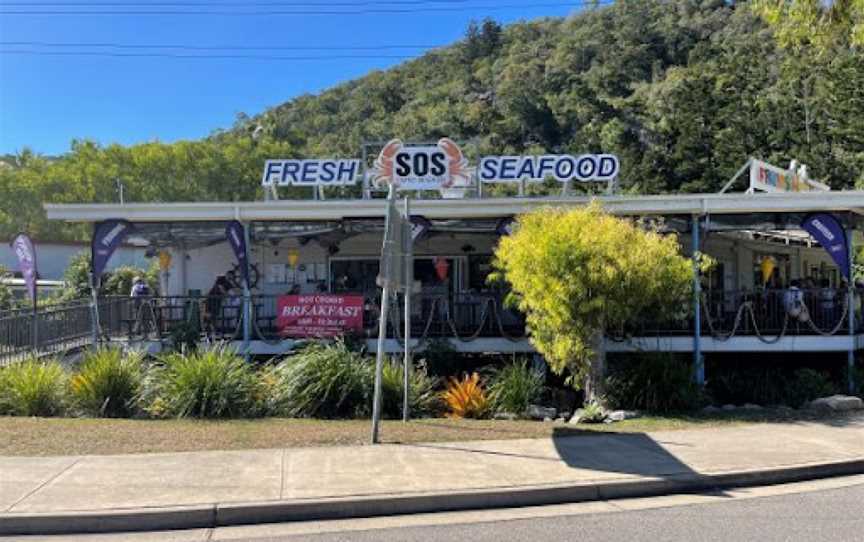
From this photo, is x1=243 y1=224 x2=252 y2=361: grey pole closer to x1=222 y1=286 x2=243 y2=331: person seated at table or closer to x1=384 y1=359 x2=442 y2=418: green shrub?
x1=222 y1=286 x2=243 y2=331: person seated at table

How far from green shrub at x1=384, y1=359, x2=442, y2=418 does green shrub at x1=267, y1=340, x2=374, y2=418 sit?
0.89 ft

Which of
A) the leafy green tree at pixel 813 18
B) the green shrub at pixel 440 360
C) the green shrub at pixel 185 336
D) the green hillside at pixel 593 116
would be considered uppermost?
the green hillside at pixel 593 116

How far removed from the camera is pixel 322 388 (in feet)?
40.6

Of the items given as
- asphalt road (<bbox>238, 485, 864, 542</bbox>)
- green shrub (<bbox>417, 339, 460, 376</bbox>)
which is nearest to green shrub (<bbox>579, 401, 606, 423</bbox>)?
green shrub (<bbox>417, 339, 460, 376</bbox>)

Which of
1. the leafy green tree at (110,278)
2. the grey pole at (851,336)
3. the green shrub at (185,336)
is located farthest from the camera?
the leafy green tree at (110,278)

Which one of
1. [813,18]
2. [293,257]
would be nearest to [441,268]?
[293,257]

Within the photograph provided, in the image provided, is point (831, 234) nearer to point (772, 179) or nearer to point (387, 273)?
point (772, 179)

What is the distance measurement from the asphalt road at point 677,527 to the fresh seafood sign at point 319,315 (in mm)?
8634

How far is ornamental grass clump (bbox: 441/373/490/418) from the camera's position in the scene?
12.7 m

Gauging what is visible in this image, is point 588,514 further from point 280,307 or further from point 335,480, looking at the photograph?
point 280,307

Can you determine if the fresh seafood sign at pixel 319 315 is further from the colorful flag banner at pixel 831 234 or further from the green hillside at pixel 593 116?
the colorful flag banner at pixel 831 234

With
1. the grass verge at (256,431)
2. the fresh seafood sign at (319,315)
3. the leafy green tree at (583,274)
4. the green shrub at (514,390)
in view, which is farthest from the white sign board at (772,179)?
the fresh seafood sign at (319,315)

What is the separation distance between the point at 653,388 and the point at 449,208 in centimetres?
520

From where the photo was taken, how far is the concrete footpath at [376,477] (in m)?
7.14
